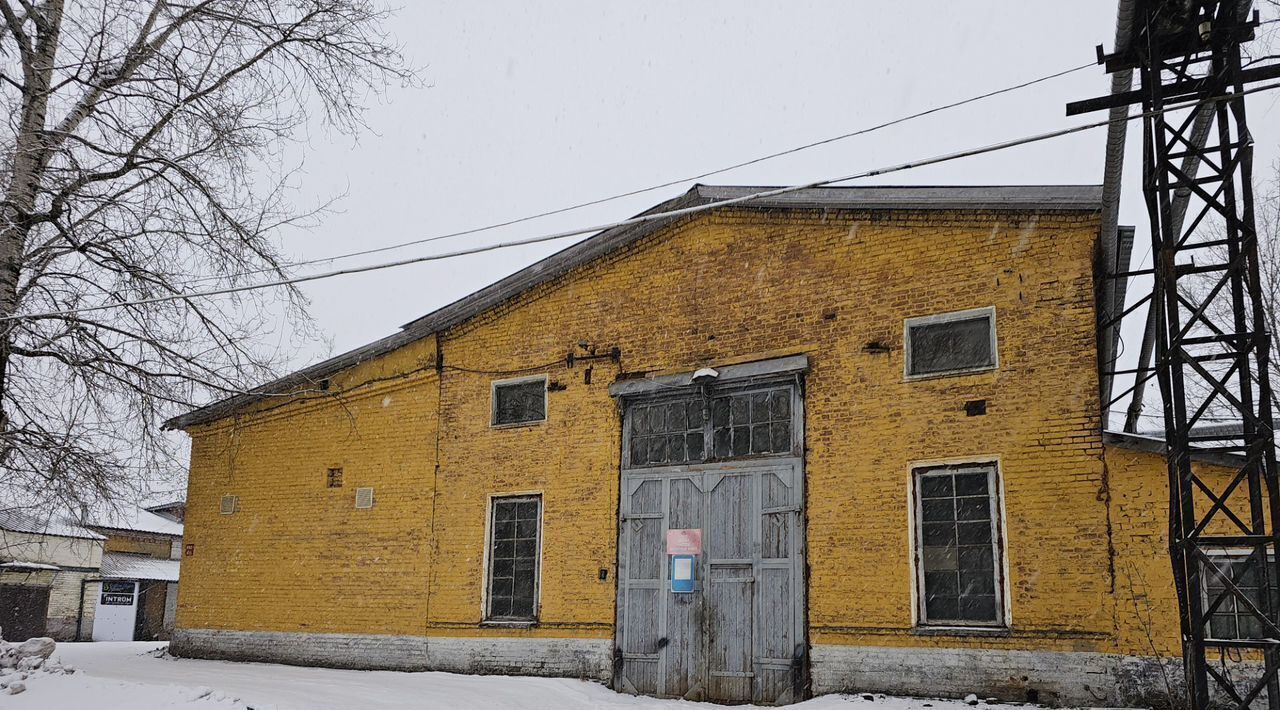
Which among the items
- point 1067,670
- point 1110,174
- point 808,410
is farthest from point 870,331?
point 1067,670

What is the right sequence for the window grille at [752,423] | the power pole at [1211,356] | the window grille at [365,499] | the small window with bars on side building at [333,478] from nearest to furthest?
the power pole at [1211,356], the window grille at [752,423], the window grille at [365,499], the small window with bars on side building at [333,478]

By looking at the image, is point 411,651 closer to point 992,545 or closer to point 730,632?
point 730,632

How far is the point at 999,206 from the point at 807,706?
5.46 meters

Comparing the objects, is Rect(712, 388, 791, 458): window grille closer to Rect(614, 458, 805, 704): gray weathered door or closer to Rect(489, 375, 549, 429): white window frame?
Rect(614, 458, 805, 704): gray weathered door

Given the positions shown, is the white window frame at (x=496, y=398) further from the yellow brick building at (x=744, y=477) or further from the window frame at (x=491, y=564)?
the window frame at (x=491, y=564)

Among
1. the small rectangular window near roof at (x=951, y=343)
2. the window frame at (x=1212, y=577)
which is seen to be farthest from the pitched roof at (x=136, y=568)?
the window frame at (x=1212, y=577)

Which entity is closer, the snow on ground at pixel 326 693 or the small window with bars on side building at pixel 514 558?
the snow on ground at pixel 326 693

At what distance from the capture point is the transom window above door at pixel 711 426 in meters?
11.5

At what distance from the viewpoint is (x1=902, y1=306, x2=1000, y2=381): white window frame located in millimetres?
10234

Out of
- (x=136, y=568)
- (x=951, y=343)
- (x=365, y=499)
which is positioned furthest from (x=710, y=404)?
(x=136, y=568)

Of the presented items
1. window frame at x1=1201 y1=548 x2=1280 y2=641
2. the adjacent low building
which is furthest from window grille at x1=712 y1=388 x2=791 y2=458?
the adjacent low building

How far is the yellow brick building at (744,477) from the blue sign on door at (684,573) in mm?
42

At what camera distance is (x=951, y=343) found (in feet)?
34.6

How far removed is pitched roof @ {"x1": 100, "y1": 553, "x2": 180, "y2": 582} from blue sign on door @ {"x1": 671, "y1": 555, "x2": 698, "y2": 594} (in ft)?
93.7
